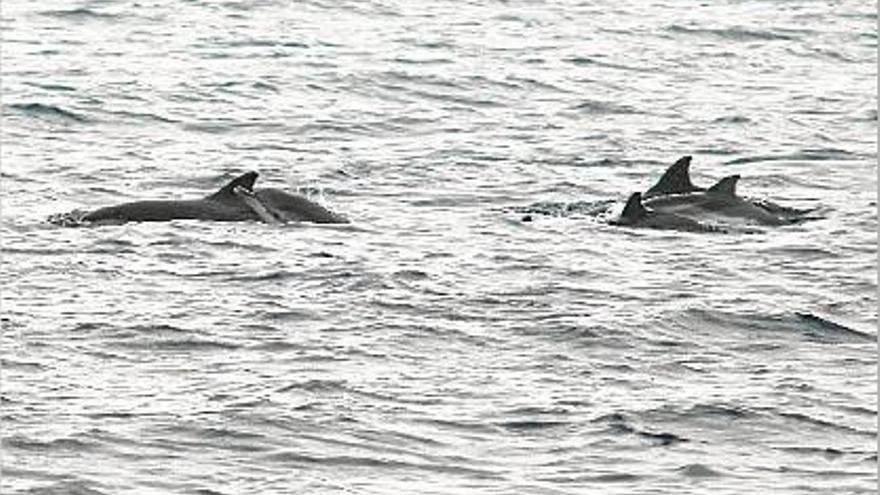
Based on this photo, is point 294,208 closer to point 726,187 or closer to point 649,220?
point 649,220

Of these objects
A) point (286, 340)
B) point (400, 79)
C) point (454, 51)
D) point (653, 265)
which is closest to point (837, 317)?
point (653, 265)

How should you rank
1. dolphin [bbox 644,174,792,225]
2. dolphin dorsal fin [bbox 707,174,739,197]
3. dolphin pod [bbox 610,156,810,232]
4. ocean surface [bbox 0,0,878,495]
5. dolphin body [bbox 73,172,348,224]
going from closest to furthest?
ocean surface [bbox 0,0,878,495], dolphin body [bbox 73,172,348,224], dolphin pod [bbox 610,156,810,232], dolphin [bbox 644,174,792,225], dolphin dorsal fin [bbox 707,174,739,197]

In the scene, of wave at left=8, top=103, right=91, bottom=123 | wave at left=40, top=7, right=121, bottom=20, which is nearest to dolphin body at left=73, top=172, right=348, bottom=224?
wave at left=8, top=103, right=91, bottom=123

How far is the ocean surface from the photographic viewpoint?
54.8ft

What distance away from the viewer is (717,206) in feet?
89.0

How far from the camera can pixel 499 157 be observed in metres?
31.6

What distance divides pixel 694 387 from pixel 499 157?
13094mm

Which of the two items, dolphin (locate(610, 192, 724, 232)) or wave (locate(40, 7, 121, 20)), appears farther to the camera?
wave (locate(40, 7, 121, 20))

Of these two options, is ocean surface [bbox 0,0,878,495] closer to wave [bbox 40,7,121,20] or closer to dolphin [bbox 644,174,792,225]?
dolphin [bbox 644,174,792,225]

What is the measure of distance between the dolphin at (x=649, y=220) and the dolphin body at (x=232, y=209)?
8.70ft

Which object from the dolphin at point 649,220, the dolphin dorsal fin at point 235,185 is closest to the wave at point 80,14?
the dolphin dorsal fin at point 235,185

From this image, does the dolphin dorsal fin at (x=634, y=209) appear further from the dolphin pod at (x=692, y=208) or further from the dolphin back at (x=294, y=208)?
the dolphin back at (x=294, y=208)

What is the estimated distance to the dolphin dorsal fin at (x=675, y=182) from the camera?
27.8 meters

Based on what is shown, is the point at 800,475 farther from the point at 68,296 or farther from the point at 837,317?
the point at 68,296
